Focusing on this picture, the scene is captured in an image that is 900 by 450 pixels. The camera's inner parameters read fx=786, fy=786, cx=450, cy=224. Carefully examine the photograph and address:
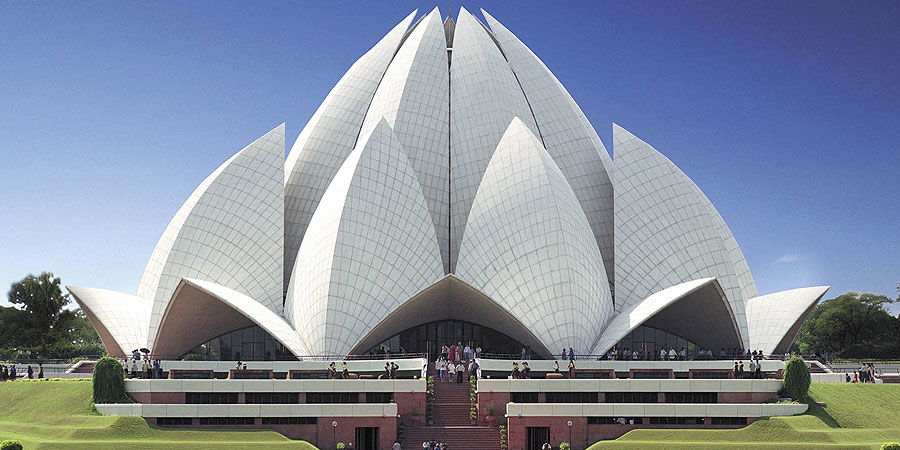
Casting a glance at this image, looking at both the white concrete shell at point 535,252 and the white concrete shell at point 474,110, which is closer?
the white concrete shell at point 535,252

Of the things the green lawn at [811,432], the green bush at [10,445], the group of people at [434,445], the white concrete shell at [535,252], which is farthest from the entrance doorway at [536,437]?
the green bush at [10,445]

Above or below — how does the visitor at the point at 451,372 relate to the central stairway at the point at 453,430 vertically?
above

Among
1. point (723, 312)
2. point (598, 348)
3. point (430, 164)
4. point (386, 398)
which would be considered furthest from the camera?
point (430, 164)

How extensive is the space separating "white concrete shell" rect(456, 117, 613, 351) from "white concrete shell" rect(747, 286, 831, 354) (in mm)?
8925

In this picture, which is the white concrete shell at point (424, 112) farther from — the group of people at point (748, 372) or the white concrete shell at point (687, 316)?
the group of people at point (748, 372)

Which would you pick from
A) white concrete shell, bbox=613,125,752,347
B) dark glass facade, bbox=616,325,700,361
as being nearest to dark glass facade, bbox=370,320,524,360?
white concrete shell, bbox=613,125,752,347

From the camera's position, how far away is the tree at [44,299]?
5500 centimetres

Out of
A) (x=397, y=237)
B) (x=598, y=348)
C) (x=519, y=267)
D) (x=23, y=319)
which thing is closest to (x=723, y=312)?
(x=598, y=348)

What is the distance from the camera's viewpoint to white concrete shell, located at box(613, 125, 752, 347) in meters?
40.5

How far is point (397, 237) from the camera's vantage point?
3716 cm

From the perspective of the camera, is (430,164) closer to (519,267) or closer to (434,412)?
→ (519,267)

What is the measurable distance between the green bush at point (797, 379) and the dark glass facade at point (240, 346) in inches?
962

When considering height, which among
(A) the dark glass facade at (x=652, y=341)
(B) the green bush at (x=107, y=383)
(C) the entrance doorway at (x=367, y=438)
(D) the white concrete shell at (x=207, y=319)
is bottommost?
(C) the entrance doorway at (x=367, y=438)

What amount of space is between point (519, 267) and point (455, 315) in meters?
5.79
